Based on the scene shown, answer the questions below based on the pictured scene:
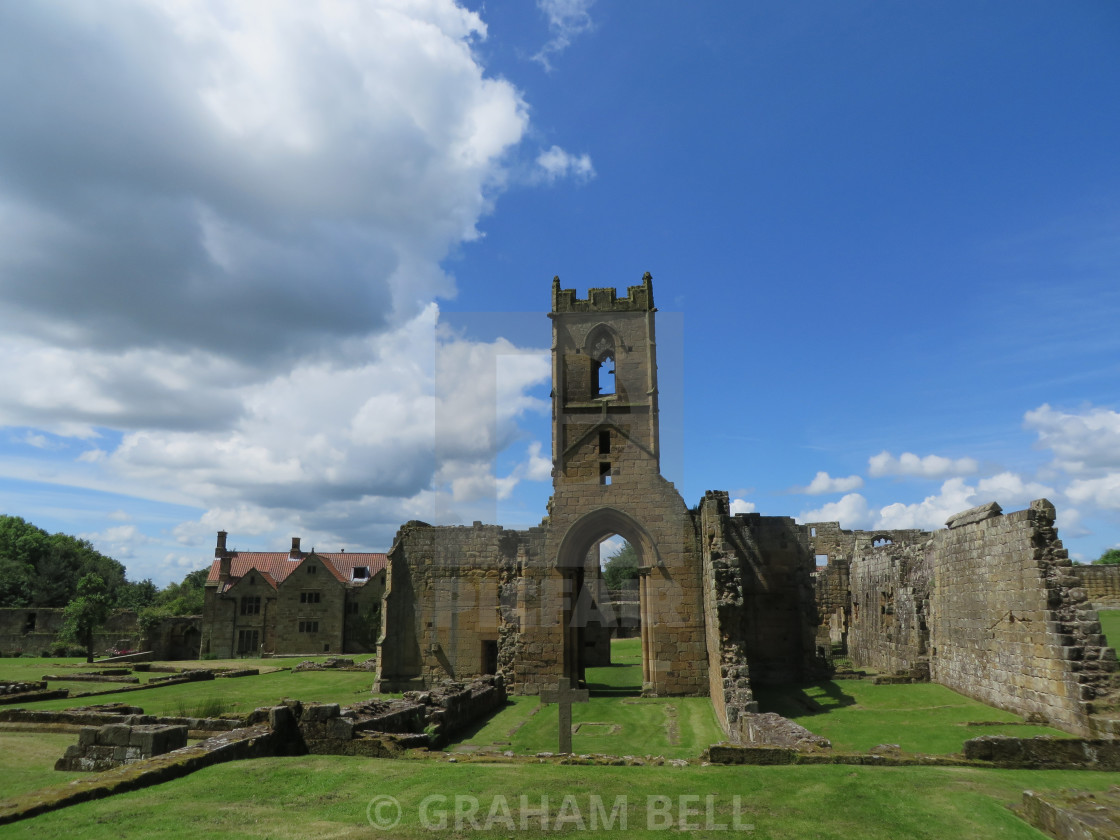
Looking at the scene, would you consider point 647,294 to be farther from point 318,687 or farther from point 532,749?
point 318,687

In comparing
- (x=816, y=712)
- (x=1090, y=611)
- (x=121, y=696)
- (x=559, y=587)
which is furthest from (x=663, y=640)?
(x=121, y=696)

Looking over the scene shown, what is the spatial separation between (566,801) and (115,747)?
7.92 meters

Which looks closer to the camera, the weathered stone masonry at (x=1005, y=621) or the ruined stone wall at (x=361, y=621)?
the weathered stone masonry at (x=1005, y=621)

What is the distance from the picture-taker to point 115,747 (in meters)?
10.5

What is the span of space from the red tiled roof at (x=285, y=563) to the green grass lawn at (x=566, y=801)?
41.0 metres

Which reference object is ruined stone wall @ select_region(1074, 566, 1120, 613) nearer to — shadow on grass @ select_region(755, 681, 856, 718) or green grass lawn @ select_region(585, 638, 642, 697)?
shadow on grass @ select_region(755, 681, 856, 718)

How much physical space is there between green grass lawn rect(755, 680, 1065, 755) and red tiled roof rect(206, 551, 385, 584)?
37.1 m

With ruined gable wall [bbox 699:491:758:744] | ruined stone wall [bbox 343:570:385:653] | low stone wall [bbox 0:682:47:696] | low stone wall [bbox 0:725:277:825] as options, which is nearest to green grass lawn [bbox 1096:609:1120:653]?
ruined gable wall [bbox 699:491:758:744]

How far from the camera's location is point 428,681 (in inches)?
926

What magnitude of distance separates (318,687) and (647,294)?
19.7 meters

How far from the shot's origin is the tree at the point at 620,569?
66206 millimetres

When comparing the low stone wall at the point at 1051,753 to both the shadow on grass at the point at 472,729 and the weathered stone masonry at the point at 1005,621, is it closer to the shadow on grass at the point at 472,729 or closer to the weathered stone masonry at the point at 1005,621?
the weathered stone masonry at the point at 1005,621

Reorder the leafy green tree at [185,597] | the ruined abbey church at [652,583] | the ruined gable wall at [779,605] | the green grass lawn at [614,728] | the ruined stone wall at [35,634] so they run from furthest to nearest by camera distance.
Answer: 1. the leafy green tree at [185,597]
2. the ruined stone wall at [35,634]
3. the ruined gable wall at [779,605]
4. the ruined abbey church at [652,583]
5. the green grass lawn at [614,728]

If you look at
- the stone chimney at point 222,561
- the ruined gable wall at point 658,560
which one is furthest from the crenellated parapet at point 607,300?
the stone chimney at point 222,561
